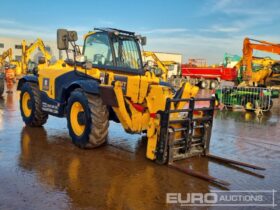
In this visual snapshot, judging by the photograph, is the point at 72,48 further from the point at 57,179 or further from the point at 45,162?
the point at 57,179

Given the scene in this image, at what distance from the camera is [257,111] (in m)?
14.9

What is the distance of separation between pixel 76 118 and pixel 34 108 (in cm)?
203

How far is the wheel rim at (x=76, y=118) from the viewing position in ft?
24.2

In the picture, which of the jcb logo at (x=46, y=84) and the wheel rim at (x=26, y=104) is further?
the wheel rim at (x=26, y=104)

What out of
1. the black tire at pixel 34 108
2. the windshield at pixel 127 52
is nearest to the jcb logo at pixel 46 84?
the black tire at pixel 34 108

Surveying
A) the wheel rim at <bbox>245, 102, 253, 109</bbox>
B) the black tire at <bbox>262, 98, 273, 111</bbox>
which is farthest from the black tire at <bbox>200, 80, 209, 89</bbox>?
the wheel rim at <bbox>245, 102, 253, 109</bbox>

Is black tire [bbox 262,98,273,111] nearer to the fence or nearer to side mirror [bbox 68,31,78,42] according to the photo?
the fence

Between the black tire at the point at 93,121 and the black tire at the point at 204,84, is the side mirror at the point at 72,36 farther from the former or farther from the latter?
the black tire at the point at 204,84

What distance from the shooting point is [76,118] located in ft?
24.5

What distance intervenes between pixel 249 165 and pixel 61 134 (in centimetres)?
444

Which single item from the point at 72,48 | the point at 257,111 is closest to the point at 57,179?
the point at 72,48

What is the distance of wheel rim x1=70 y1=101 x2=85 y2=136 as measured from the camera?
7.38 metres

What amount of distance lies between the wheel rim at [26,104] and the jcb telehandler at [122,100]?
1.27 metres

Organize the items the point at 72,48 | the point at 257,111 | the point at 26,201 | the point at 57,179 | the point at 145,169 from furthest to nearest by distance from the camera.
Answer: the point at 257,111 → the point at 72,48 → the point at 145,169 → the point at 57,179 → the point at 26,201
